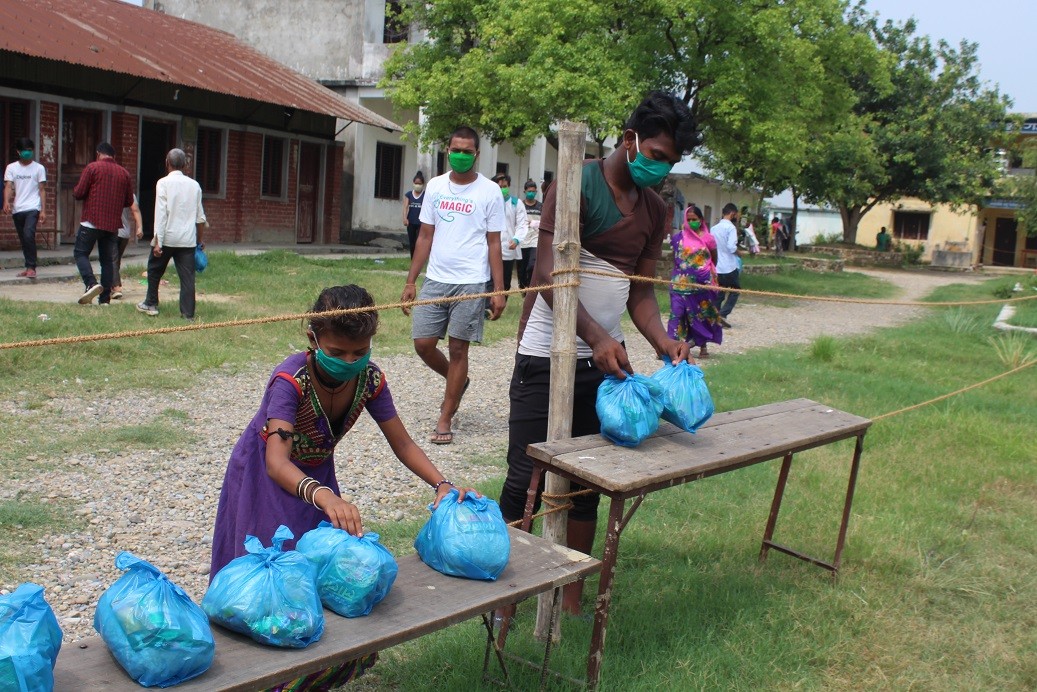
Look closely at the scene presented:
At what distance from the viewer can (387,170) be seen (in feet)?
81.6

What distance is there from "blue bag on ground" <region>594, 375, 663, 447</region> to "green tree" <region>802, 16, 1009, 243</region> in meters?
33.6

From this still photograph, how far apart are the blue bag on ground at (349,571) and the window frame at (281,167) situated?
19.0 m

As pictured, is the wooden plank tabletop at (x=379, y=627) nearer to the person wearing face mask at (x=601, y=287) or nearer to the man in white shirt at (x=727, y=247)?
the person wearing face mask at (x=601, y=287)

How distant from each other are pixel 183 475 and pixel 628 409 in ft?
9.74

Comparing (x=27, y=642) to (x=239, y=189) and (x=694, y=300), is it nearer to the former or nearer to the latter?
(x=694, y=300)

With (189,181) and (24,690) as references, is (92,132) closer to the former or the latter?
(189,181)

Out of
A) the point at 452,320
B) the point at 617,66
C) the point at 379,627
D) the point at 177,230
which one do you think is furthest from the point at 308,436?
the point at 617,66

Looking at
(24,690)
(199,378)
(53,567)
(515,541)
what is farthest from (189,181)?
(24,690)

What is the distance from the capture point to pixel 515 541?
319cm

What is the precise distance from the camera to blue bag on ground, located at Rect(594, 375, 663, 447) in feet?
11.7

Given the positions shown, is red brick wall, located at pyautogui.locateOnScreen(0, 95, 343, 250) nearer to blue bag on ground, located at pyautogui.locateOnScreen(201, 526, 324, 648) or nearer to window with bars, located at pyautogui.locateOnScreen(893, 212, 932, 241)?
blue bag on ground, located at pyautogui.locateOnScreen(201, 526, 324, 648)

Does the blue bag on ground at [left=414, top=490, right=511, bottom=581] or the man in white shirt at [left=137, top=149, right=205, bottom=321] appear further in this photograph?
the man in white shirt at [left=137, top=149, right=205, bottom=321]

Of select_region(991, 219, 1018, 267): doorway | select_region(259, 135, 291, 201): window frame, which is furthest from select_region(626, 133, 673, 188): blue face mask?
select_region(991, 219, 1018, 267): doorway

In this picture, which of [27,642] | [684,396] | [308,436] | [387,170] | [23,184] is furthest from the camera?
[387,170]
